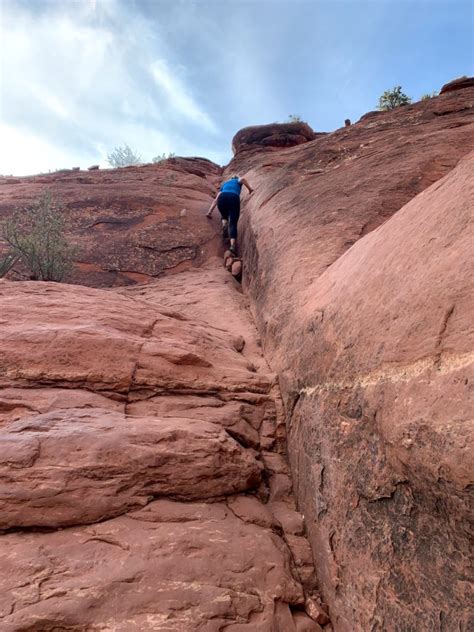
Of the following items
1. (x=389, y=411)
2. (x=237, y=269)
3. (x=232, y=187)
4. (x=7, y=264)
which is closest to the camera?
(x=389, y=411)

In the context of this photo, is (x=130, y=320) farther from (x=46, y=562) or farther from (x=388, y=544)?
(x=388, y=544)

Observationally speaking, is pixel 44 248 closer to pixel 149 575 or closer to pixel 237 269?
pixel 237 269

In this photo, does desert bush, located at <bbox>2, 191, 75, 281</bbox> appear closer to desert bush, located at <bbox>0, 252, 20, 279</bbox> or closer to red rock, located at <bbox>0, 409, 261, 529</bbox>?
desert bush, located at <bbox>0, 252, 20, 279</bbox>

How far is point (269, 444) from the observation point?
416 cm

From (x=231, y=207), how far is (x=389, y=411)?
7.59 metres

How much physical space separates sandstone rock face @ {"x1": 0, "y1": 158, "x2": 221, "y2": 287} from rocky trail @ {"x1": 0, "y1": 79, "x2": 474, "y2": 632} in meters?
3.34

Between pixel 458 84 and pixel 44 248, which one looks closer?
pixel 44 248

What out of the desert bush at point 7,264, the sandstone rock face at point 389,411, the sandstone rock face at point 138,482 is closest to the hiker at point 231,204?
the desert bush at point 7,264

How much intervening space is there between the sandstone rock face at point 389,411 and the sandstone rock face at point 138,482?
0.33m

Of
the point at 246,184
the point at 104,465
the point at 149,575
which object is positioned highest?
the point at 246,184

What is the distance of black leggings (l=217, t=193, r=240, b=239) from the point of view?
945 cm

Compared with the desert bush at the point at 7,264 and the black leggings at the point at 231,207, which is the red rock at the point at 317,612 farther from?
the black leggings at the point at 231,207

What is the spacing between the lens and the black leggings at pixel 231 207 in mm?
9445

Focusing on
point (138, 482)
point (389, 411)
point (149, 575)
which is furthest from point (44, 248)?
point (389, 411)
